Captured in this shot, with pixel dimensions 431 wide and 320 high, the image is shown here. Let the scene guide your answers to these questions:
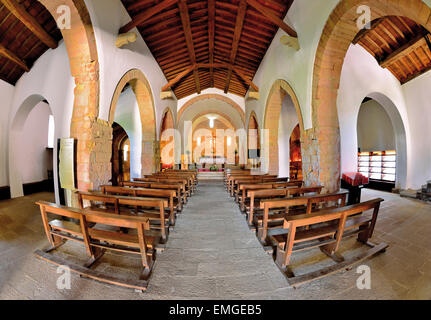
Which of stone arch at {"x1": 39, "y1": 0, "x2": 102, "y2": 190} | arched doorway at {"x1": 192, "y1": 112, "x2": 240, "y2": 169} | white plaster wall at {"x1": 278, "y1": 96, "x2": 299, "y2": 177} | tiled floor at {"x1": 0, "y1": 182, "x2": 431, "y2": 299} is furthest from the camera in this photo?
arched doorway at {"x1": 192, "y1": 112, "x2": 240, "y2": 169}

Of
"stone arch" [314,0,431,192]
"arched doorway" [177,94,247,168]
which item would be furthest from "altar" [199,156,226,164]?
"stone arch" [314,0,431,192]

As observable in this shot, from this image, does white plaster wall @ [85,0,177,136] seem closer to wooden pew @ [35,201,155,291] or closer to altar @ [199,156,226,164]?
wooden pew @ [35,201,155,291]

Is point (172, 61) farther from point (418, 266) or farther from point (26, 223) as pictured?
point (418, 266)

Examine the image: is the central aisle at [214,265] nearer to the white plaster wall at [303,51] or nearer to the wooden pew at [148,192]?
the wooden pew at [148,192]

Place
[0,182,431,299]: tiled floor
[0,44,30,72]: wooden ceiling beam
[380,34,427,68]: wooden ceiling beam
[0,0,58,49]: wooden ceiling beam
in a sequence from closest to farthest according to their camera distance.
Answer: [0,182,431,299]: tiled floor < [0,0,58,49]: wooden ceiling beam < [0,44,30,72]: wooden ceiling beam < [380,34,427,68]: wooden ceiling beam

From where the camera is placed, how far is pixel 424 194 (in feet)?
15.6

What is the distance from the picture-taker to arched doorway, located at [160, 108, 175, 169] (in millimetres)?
9648

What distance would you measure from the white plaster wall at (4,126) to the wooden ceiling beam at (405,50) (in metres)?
12.2

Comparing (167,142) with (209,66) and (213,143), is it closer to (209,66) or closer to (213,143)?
(209,66)

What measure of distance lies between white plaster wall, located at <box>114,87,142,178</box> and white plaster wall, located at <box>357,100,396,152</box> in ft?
36.2

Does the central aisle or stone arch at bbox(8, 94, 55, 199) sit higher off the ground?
stone arch at bbox(8, 94, 55, 199)

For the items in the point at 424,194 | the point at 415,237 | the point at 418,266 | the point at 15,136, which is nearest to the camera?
the point at 418,266

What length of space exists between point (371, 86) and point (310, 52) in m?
3.51
